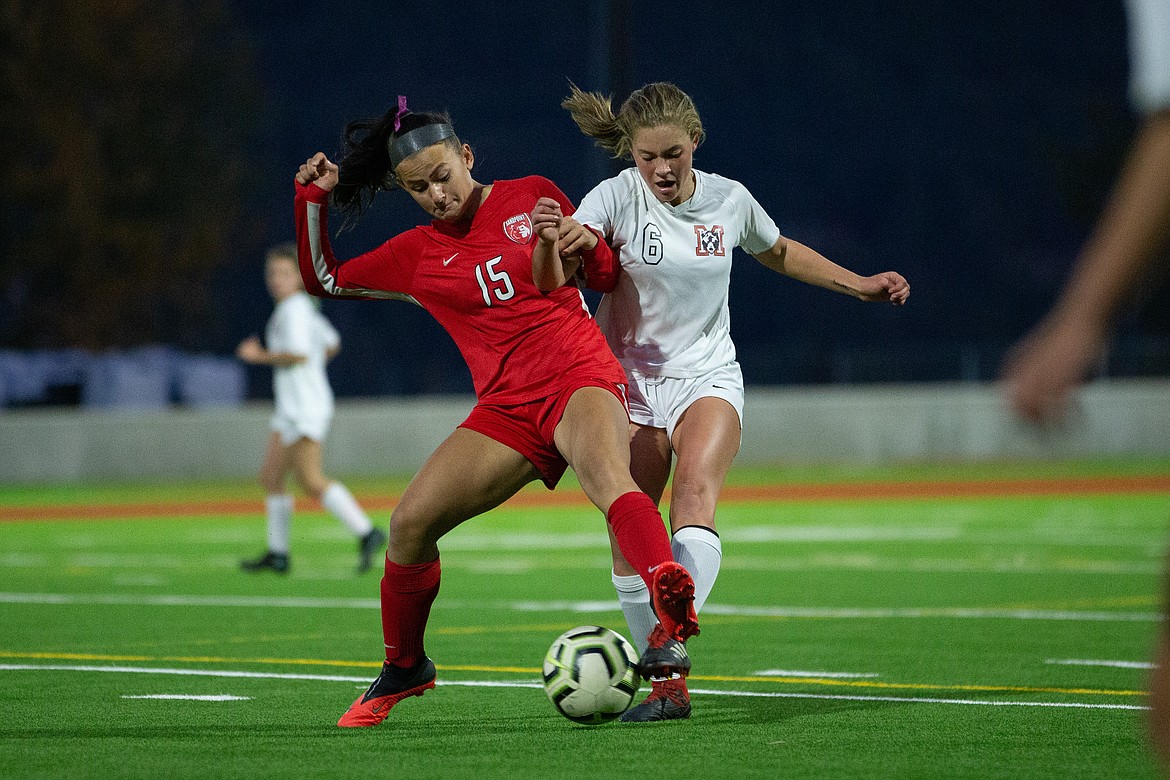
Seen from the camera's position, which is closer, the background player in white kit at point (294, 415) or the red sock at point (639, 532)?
the red sock at point (639, 532)

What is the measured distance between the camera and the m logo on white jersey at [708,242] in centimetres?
703

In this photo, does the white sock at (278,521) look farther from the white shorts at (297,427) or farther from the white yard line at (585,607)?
the white yard line at (585,607)

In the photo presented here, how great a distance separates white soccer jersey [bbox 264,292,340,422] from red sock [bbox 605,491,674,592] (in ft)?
26.3

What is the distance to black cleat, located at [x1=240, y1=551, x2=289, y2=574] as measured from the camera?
1381 centimetres

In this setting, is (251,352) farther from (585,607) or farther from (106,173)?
(106,173)

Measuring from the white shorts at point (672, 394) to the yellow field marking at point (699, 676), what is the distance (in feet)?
4.63

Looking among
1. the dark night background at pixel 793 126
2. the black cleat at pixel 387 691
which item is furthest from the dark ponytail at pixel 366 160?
the dark night background at pixel 793 126

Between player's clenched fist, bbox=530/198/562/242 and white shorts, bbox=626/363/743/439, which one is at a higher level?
player's clenched fist, bbox=530/198/562/242

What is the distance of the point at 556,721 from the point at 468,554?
9003mm

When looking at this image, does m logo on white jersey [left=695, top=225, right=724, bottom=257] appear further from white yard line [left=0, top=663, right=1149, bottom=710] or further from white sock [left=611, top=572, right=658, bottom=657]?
white yard line [left=0, top=663, right=1149, bottom=710]

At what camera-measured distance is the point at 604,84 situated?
1091 inches

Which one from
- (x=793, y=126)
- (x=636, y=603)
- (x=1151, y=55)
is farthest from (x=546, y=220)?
(x=793, y=126)

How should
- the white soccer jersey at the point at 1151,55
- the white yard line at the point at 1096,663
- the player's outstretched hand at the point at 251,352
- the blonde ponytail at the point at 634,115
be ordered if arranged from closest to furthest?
the white soccer jersey at the point at 1151,55 → the blonde ponytail at the point at 634,115 → the white yard line at the point at 1096,663 → the player's outstretched hand at the point at 251,352

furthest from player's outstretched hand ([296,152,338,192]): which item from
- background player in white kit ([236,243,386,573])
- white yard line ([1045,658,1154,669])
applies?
background player in white kit ([236,243,386,573])
